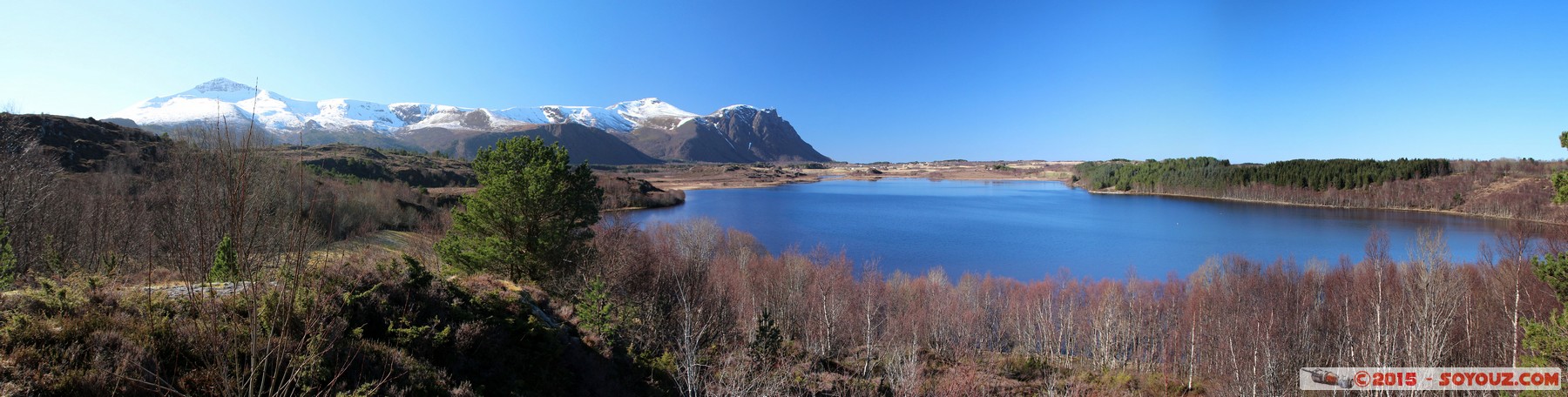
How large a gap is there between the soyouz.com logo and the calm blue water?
2139cm

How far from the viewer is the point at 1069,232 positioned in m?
53.6

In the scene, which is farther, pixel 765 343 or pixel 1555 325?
pixel 765 343

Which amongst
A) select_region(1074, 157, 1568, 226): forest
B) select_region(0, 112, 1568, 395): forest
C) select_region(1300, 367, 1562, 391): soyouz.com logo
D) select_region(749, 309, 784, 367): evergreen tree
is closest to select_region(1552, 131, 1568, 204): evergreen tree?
select_region(0, 112, 1568, 395): forest

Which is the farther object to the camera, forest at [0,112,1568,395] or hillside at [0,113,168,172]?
hillside at [0,113,168,172]

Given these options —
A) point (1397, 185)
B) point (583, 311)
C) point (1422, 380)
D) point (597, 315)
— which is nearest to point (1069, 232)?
point (1422, 380)

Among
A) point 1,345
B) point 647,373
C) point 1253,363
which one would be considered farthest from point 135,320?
point 1253,363

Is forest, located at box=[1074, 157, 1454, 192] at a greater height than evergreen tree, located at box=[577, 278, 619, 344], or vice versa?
forest, located at box=[1074, 157, 1454, 192]

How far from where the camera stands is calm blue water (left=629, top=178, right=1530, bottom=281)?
39.6 meters

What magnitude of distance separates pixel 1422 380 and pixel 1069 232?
4429 centimetres

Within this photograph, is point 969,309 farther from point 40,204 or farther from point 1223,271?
point 40,204

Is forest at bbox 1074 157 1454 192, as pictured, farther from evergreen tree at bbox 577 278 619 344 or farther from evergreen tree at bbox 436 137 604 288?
evergreen tree at bbox 577 278 619 344

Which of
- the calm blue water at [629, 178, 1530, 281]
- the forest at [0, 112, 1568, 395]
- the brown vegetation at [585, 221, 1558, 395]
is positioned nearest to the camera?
the forest at [0, 112, 1568, 395]

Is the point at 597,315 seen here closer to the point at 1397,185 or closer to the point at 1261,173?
the point at 1397,185

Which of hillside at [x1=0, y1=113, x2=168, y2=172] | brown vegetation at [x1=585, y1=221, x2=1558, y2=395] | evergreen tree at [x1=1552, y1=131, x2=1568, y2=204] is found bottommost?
brown vegetation at [x1=585, y1=221, x2=1558, y2=395]
